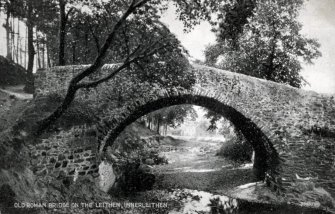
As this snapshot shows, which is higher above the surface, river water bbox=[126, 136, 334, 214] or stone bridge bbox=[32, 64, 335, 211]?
stone bridge bbox=[32, 64, 335, 211]

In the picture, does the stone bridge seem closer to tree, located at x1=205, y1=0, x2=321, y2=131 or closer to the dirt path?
the dirt path

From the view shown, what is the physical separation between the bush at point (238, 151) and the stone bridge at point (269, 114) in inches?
241

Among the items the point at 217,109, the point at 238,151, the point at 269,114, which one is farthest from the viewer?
the point at 238,151

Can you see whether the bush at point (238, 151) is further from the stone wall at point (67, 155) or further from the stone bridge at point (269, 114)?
the stone wall at point (67, 155)

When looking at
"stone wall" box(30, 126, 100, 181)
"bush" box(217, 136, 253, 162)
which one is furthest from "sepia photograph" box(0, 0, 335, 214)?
"bush" box(217, 136, 253, 162)

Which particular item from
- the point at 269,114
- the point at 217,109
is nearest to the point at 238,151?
the point at 217,109

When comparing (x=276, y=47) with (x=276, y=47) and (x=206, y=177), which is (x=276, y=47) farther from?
(x=206, y=177)

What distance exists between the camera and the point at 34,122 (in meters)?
7.49

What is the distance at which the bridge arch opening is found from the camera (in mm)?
8820

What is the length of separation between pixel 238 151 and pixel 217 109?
7752 mm

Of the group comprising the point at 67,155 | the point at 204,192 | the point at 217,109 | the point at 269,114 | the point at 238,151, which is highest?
the point at 217,109

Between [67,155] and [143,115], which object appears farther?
[143,115]

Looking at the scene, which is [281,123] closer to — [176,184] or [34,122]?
[176,184]

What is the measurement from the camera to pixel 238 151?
17.3m
